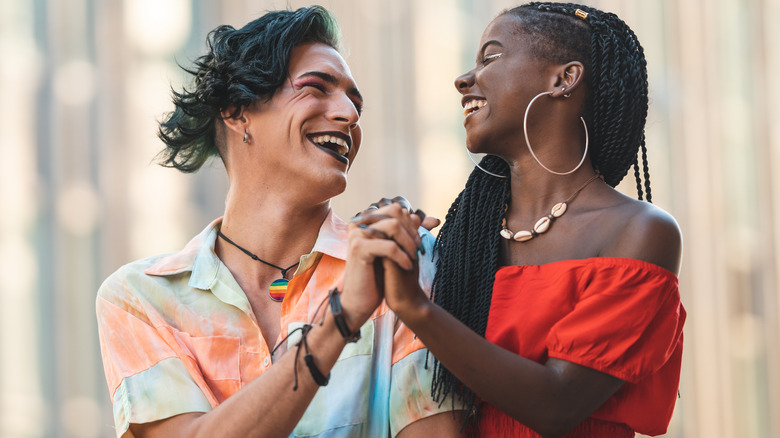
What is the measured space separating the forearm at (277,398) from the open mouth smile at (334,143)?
1.74 ft

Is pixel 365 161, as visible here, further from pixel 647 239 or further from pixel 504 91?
pixel 647 239

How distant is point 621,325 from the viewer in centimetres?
160

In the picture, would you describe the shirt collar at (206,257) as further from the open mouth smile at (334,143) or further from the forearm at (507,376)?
the forearm at (507,376)

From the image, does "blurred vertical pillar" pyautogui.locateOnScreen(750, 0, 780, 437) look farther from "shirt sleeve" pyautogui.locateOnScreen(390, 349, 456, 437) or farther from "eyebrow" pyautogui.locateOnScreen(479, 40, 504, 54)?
"shirt sleeve" pyautogui.locateOnScreen(390, 349, 456, 437)

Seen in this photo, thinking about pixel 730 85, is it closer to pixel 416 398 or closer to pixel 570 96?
pixel 570 96

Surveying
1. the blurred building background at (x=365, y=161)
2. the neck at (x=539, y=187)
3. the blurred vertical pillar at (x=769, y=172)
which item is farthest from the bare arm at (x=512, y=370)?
the blurred vertical pillar at (x=769, y=172)

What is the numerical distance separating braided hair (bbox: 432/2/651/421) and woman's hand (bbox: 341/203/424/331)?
293 millimetres

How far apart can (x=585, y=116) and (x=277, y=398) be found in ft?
2.79

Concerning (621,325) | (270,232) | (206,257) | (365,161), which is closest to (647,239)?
(621,325)

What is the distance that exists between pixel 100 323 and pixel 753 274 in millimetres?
3349

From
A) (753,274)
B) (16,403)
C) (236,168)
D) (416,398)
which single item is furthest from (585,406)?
(753,274)

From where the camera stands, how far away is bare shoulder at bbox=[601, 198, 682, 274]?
1643mm

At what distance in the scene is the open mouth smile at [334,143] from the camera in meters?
2.02

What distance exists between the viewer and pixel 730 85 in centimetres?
427
